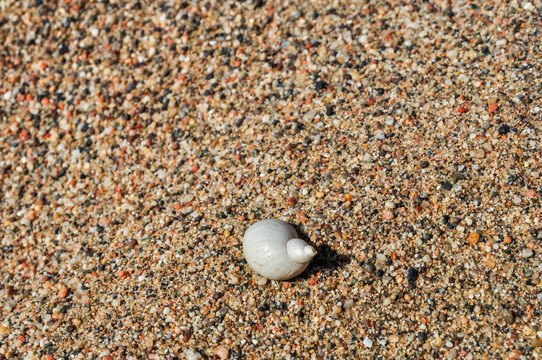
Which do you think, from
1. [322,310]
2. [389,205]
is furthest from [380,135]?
[322,310]

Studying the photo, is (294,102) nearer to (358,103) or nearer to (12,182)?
(358,103)

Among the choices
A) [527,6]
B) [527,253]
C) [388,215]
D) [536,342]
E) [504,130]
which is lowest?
[536,342]

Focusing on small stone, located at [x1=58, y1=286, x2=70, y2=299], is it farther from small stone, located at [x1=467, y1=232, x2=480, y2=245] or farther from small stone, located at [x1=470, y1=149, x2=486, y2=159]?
small stone, located at [x1=470, y1=149, x2=486, y2=159]

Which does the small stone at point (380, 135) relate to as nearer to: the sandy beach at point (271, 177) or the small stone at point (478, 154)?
the sandy beach at point (271, 177)

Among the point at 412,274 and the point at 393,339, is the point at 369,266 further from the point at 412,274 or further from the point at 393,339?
the point at 393,339

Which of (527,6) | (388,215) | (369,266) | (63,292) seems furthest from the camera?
(527,6)

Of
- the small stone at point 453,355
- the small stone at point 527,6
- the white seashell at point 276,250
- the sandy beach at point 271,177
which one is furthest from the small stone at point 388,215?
the small stone at point 527,6

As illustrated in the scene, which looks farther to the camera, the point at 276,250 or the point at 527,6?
the point at 527,6

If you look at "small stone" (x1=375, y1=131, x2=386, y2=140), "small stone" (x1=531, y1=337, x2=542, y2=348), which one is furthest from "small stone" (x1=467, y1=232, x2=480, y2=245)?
"small stone" (x1=375, y1=131, x2=386, y2=140)
